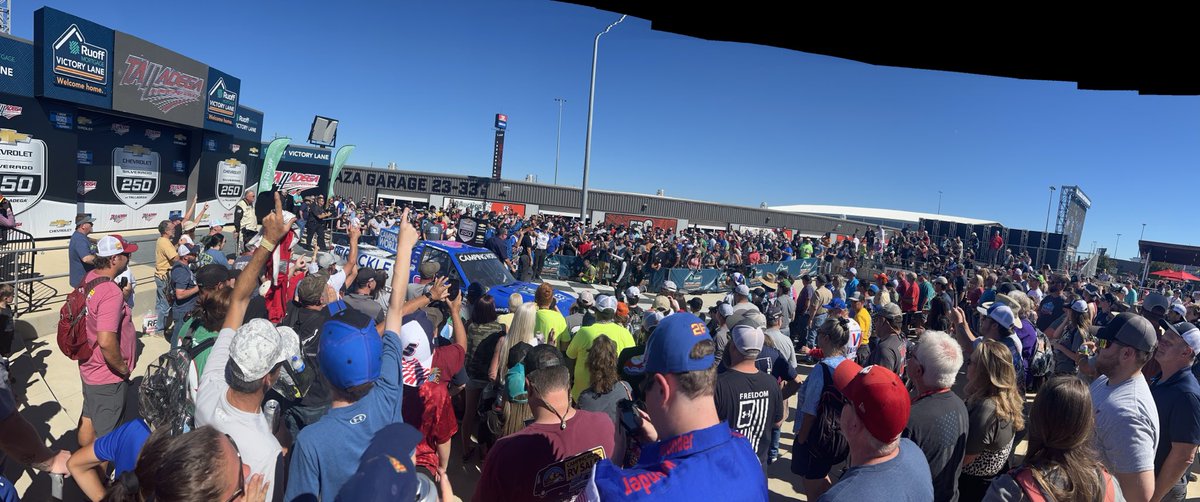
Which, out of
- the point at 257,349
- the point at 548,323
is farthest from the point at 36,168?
the point at 257,349

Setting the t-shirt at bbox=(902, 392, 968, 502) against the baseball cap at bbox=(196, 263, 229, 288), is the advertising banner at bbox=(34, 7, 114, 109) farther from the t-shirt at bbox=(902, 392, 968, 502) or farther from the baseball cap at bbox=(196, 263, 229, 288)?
the t-shirt at bbox=(902, 392, 968, 502)

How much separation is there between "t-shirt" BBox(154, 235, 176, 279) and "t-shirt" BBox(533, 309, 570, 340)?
231 inches

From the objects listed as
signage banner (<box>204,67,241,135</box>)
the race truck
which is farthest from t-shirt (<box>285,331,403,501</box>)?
signage banner (<box>204,67,241,135</box>)

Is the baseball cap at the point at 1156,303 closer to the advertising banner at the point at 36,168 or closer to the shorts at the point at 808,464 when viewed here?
the shorts at the point at 808,464

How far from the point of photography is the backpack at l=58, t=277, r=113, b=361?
12.6 ft

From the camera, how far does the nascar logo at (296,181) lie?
91.2 feet

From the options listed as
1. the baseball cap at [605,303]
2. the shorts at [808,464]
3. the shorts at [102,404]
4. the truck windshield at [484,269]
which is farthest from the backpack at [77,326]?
the truck windshield at [484,269]

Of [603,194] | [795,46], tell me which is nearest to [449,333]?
[795,46]

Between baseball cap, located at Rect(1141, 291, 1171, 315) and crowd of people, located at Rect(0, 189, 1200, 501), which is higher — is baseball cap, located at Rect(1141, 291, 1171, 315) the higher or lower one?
the higher one

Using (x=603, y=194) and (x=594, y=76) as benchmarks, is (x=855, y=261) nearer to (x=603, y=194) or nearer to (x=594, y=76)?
(x=594, y=76)

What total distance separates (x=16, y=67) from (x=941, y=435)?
2028cm

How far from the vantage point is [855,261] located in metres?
24.1

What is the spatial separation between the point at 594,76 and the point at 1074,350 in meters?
16.6

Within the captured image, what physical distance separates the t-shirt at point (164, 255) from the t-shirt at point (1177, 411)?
420 inches
